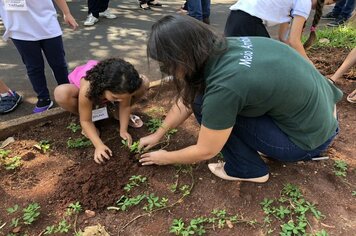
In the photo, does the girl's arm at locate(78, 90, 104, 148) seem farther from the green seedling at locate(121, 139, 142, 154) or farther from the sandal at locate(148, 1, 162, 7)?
the sandal at locate(148, 1, 162, 7)

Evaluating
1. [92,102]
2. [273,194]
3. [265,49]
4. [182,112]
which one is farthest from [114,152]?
[265,49]

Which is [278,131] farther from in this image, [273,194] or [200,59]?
[200,59]

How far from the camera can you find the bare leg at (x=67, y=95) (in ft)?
7.85

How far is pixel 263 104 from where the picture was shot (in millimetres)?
1576

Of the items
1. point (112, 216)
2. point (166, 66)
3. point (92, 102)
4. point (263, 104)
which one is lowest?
point (112, 216)

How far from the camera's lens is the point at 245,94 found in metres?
1.44

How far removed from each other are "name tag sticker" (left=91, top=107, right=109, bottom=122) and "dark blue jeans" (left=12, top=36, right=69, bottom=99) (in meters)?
0.69

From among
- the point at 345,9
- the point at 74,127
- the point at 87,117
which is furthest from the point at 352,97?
the point at 345,9

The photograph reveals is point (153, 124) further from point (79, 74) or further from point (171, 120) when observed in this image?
point (79, 74)

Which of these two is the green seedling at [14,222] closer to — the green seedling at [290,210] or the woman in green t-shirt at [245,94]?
the woman in green t-shirt at [245,94]

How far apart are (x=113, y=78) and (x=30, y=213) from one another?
0.83 metres

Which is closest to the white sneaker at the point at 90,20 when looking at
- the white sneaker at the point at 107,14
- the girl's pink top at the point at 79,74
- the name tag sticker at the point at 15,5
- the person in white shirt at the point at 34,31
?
the white sneaker at the point at 107,14

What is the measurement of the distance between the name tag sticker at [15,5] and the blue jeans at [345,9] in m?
4.06

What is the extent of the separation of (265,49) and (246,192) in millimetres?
822
